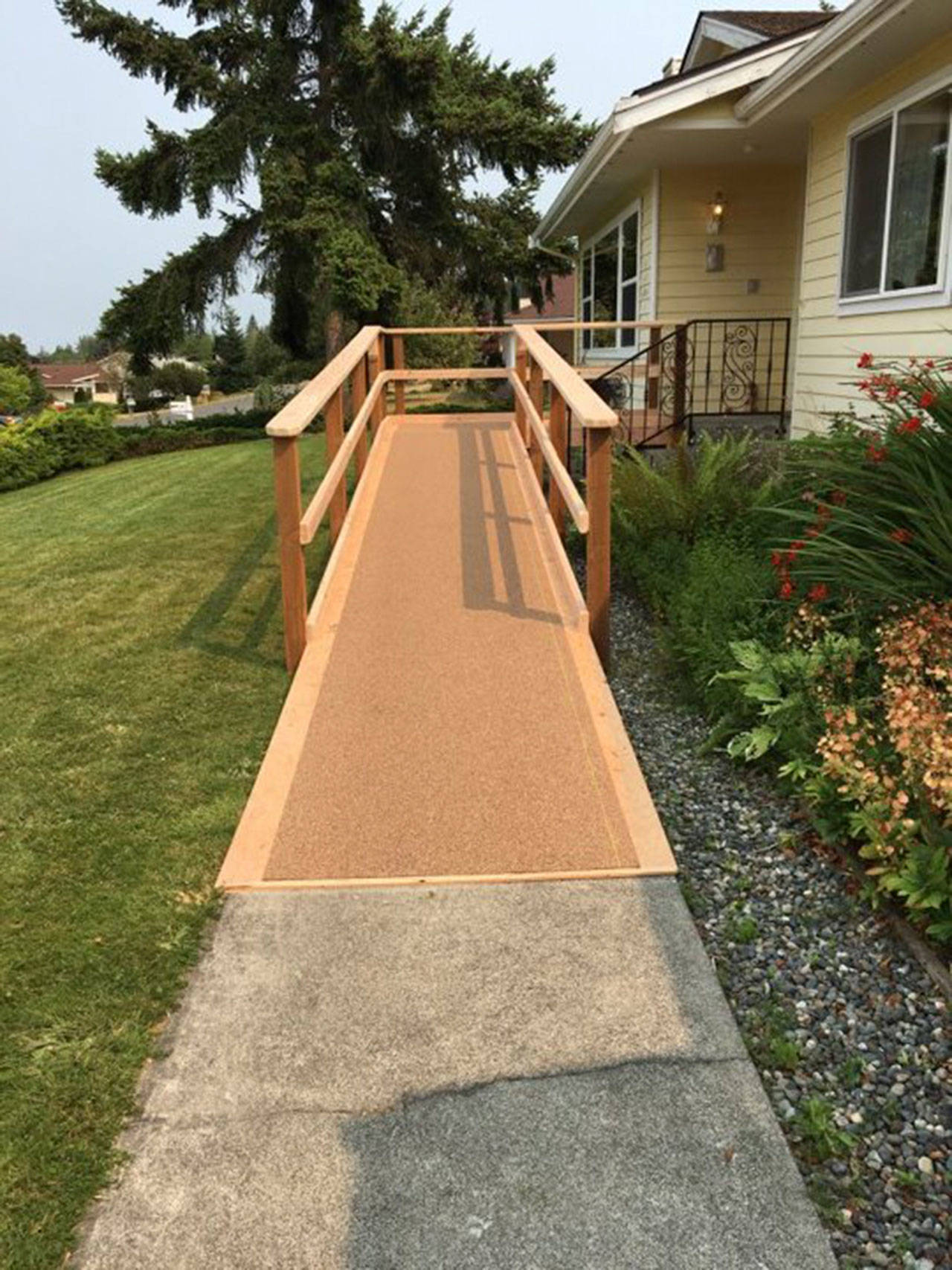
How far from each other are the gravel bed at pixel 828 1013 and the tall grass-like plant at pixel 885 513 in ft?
3.40

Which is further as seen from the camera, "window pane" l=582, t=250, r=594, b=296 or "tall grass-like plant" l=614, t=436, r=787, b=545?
"window pane" l=582, t=250, r=594, b=296

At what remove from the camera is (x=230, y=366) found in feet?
259

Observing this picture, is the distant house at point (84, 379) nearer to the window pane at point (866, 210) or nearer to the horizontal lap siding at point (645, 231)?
the horizontal lap siding at point (645, 231)

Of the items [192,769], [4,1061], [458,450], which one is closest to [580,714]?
[192,769]

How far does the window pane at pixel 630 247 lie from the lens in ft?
40.8

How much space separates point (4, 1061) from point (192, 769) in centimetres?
172

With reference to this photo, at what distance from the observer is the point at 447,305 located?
26.8 m

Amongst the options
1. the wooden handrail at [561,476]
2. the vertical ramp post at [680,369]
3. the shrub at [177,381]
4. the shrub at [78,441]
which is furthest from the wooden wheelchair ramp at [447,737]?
the shrub at [177,381]

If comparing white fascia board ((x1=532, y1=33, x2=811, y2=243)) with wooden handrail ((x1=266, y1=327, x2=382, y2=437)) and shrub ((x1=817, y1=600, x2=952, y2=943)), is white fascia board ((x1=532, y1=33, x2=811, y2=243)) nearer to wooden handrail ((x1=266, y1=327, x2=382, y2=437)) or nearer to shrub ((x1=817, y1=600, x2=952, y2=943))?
wooden handrail ((x1=266, y1=327, x2=382, y2=437))

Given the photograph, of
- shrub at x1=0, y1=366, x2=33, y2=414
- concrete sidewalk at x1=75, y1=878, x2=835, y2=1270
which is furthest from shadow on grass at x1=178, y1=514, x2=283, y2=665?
shrub at x1=0, y1=366, x2=33, y2=414

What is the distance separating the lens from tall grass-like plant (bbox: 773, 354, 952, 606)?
416 centimetres

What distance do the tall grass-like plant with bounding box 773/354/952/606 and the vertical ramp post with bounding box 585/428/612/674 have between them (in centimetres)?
84

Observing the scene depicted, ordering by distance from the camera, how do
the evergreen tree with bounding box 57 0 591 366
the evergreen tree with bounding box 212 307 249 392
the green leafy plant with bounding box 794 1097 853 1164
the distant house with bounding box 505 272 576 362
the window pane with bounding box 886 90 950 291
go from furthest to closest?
1. the evergreen tree with bounding box 212 307 249 392
2. the distant house with bounding box 505 272 576 362
3. the evergreen tree with bounding box 57 0 591 366
4. the window pane with bounding box 886 90 950 291
5. the green leafy plant with bounding box 794 1097 853 1164

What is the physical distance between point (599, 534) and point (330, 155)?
18987mm
